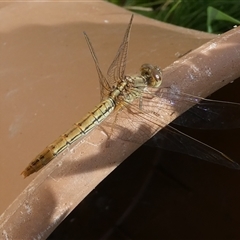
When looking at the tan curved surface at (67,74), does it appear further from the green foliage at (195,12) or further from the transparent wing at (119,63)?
the green foliage at (195,12)

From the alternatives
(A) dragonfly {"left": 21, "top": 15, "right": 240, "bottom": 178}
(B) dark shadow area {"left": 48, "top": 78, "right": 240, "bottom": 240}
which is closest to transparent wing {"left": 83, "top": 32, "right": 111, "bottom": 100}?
(A) dragonfly {"left": 21, "top": 15, "right": 240, "bottom": 178}

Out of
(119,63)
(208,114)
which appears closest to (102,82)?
(119,63)

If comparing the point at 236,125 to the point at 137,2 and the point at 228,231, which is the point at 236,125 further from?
the point at 137,2

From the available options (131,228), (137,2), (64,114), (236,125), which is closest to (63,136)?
(64,114)

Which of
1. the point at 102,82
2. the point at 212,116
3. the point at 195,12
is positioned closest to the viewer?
the point at 212,116

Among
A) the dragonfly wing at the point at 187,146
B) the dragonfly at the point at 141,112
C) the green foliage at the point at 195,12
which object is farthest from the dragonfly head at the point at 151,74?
the green foliage at the point at 195,12

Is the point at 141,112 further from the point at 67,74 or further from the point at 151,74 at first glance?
the point at 67,74
